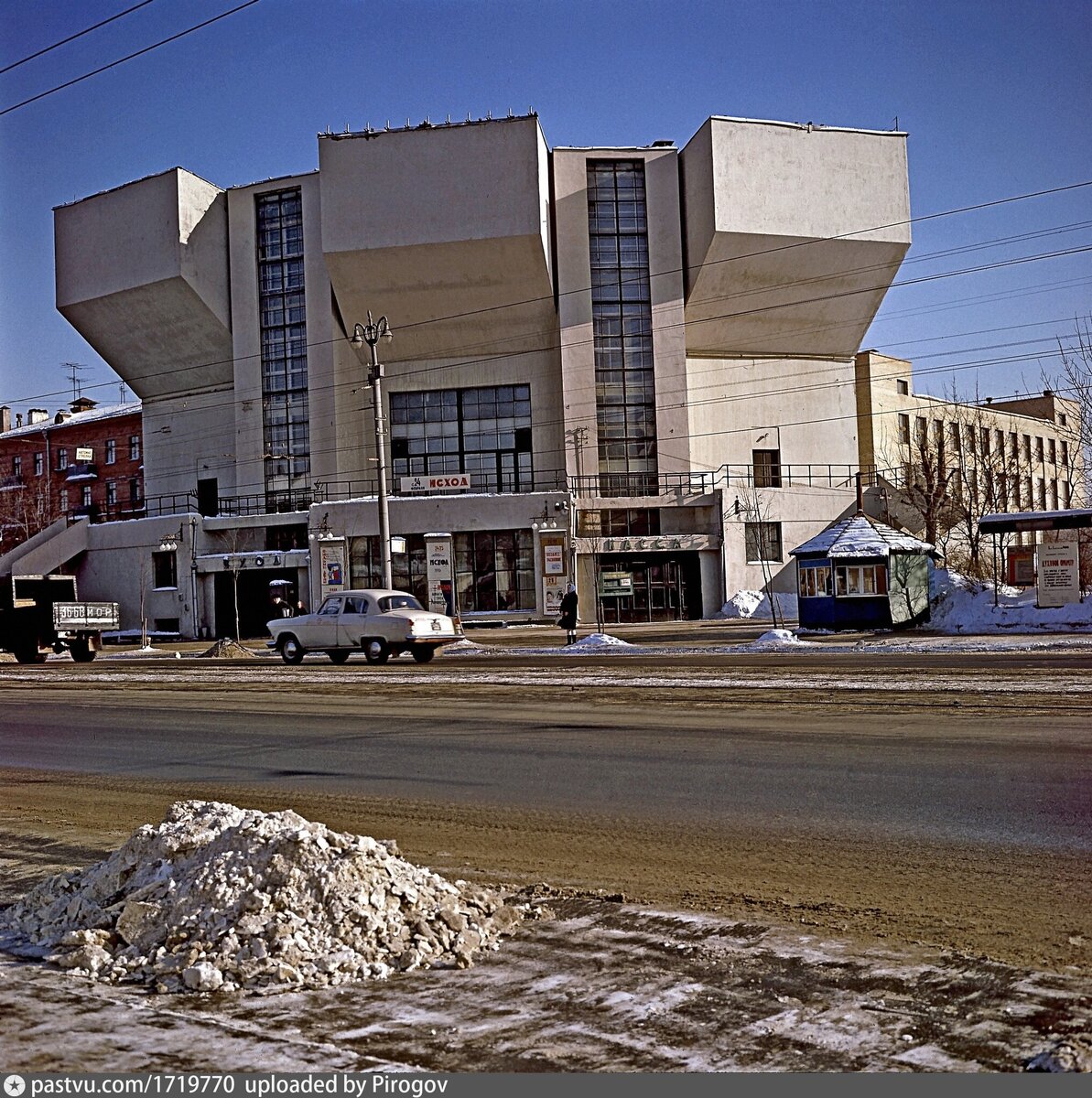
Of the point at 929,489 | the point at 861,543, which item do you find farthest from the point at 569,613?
the point at 929,489

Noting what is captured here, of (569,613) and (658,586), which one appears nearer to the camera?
(569,613)

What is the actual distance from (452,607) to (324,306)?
16.2 metres

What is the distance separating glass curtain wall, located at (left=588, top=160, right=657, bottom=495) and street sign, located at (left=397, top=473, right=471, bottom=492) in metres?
6.29

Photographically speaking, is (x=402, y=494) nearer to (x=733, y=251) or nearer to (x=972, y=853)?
(x=733, y=251)

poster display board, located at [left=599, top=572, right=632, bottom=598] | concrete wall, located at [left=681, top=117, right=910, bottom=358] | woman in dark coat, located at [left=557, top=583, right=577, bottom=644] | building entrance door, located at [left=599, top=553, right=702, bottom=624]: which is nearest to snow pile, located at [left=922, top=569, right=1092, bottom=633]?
woman in dark coat, located at [left=557, top=583, right=577, bottom=644]

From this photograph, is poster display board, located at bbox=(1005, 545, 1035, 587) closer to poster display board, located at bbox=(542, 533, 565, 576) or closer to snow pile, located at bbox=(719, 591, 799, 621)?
snow pile, located at bbox=(719, 591, 799, 621)

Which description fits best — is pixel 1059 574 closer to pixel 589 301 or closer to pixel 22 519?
pixel 589 301

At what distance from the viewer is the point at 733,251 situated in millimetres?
51594

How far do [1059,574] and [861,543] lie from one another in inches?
215

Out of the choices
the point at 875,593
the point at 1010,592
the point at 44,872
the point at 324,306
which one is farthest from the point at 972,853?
the point at 324,306

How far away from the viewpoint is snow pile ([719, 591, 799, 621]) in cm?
4900

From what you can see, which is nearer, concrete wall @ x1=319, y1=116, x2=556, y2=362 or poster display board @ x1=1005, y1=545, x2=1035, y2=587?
poster display board @ x1=1005, y1=545, x2=1035, y2=587

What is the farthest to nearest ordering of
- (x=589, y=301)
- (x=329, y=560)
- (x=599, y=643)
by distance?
(x=589, y=301)
(x=329, y=560)
(x=599, y=643)

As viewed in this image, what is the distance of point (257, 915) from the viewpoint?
5504mm
